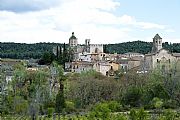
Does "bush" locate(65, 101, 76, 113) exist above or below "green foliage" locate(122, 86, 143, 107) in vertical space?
below

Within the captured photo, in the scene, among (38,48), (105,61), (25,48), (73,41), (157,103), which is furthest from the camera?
(38,48)

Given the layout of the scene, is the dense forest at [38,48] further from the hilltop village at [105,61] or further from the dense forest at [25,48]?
the hilltop village at [105,61]

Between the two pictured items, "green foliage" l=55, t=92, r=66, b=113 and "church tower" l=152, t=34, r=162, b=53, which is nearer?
"green foliage" l=55, t=92, r=66, b=113

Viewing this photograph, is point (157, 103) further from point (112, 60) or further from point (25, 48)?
point (25, 48)

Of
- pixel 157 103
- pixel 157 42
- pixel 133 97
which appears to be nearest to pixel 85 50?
pixel 157 42

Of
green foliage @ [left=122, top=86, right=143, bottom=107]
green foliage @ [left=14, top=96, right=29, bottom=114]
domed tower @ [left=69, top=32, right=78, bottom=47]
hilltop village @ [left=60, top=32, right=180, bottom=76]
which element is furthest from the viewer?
domed tower @ [left=69, top=32, right=78, bottom=47]

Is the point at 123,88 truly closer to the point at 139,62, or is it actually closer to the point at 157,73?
the point at 157,73

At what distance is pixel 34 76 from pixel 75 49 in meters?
40.3

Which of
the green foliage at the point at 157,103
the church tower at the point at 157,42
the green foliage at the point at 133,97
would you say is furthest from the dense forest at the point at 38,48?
the green foliage at the point at 157,103

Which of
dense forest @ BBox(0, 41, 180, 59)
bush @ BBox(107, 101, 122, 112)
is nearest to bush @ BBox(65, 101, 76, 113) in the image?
bush @ BBox(107, 101, 122, 112)

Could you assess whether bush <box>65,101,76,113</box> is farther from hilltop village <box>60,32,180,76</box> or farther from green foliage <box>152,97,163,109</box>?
hilltop village <box>60,32,180,76</box>

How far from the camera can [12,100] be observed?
38219mm

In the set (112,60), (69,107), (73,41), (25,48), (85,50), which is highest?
(73,41)

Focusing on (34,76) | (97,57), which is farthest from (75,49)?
(34,76)
